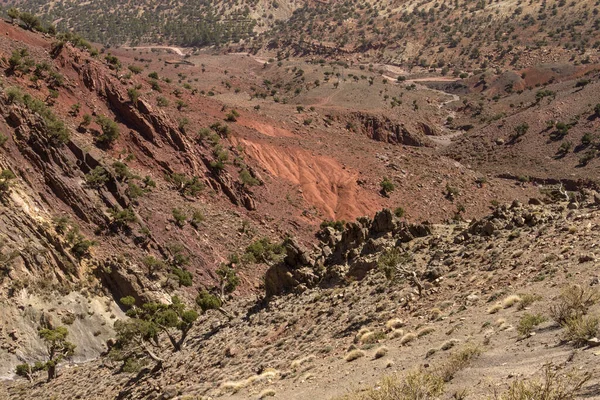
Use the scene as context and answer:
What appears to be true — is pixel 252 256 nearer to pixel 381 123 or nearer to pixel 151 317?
pixel 151 317

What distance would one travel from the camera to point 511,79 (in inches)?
4350

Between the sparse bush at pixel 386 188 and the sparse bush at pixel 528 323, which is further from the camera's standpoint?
the sparse bush at pixel 386 188

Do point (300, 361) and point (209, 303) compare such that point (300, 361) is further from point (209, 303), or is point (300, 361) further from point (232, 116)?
point (232, 116)

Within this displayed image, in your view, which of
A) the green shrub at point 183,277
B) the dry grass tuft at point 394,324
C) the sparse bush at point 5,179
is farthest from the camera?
the green shrub at point 183,277

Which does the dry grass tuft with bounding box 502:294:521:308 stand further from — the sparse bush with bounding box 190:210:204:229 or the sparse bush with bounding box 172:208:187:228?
the sparse bush with bounding box 190:210:204:229

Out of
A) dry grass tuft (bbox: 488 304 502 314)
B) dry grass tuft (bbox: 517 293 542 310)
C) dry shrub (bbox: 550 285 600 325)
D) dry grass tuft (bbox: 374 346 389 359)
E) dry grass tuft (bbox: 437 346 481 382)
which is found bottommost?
dry grass tuft (bbox: 374 346 389 359)

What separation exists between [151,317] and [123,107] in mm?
30062

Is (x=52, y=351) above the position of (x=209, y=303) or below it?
below

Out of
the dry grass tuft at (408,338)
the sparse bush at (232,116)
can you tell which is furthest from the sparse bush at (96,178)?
the dry grass tuft at (408,338)

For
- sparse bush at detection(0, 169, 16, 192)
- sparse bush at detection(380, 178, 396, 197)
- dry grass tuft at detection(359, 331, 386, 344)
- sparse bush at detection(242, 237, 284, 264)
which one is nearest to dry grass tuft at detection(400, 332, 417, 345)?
dry grass tuft at detection(359, 331, 386, 344)

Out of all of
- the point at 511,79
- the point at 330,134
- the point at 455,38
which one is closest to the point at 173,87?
the point at 330,134

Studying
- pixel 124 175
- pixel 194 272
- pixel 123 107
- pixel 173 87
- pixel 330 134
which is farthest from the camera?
pixel 330 134

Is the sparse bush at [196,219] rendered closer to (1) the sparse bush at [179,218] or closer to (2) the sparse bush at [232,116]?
(1) the sparse bush at [179,218]

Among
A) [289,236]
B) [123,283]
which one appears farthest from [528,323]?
[123,283]
